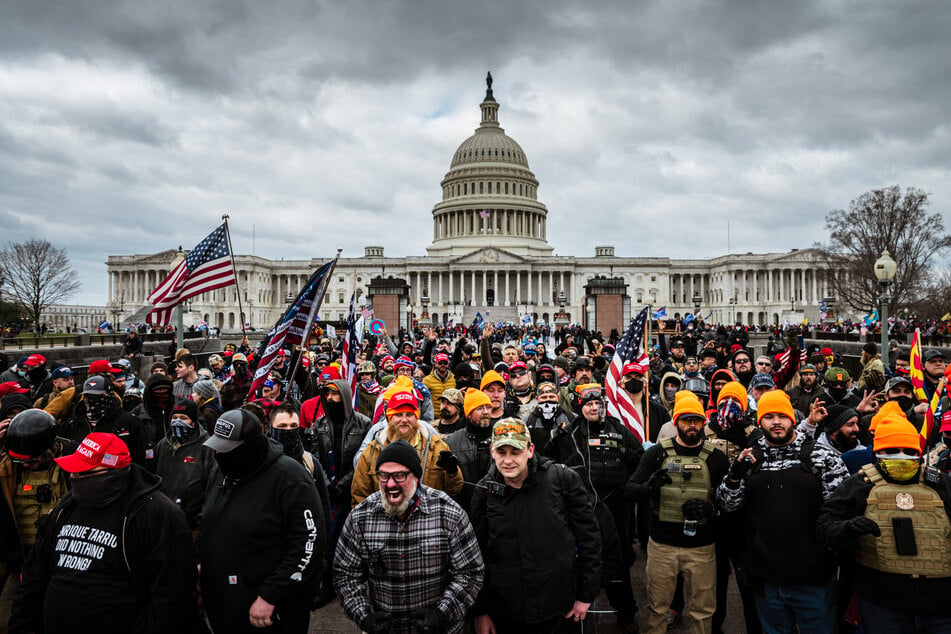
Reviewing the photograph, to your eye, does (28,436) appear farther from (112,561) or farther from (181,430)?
(112,561)

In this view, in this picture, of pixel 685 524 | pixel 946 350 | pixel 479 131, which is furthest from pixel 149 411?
pixel 479 131

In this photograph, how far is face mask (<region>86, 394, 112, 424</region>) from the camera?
6070 mm

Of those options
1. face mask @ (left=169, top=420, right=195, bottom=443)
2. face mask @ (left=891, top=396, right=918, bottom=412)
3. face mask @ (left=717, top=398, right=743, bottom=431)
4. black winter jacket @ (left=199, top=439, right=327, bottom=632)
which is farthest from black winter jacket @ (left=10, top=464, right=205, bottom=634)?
face mask @ (left=891, top=396, right=918, bottom=412)

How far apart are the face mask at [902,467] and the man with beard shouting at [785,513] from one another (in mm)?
544

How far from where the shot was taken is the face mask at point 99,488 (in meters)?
3.60

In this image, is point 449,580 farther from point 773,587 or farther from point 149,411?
point 149,411

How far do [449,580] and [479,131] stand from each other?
122488mm

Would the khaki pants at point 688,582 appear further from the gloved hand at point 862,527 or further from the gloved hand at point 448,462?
the gloved hand at point 448,462

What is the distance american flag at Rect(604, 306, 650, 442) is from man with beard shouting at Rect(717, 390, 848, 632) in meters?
2.54

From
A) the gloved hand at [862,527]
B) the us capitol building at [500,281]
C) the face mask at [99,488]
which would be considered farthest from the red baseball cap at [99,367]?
the us capitol building at [500,281]

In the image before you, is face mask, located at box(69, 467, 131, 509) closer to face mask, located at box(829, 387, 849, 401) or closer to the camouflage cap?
the camouflage cap

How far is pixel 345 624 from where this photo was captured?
5871 millimetres

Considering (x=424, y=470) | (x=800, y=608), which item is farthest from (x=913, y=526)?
(x=424, y=470)

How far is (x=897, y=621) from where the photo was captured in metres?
4.05
